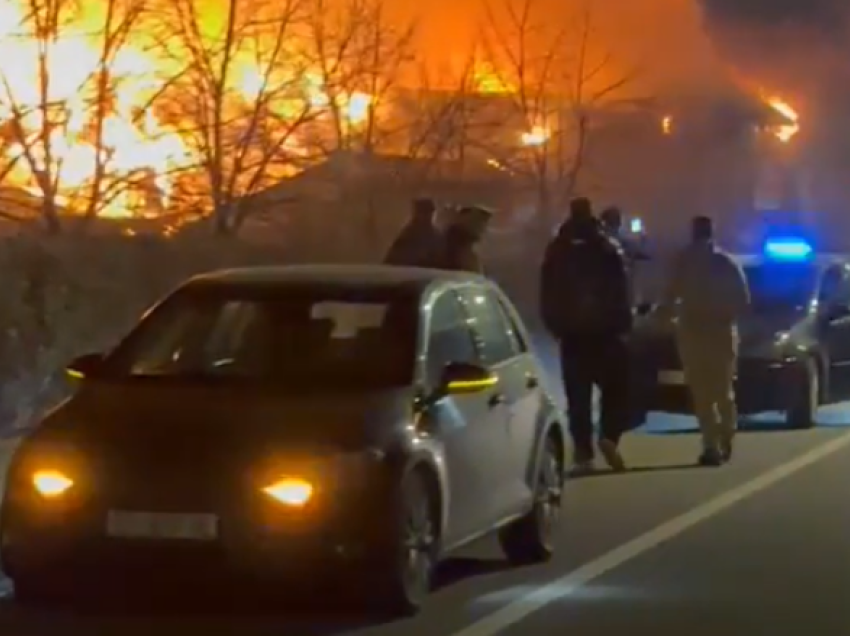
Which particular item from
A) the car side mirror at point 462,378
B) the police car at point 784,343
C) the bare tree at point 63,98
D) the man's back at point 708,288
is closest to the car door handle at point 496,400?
the car side mirror at point 462,378

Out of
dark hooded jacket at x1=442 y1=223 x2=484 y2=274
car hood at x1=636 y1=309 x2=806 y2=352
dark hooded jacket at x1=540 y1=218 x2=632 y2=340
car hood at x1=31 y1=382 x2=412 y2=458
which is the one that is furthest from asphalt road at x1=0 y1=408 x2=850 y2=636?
car hood at x1=636 y1=309 x2=806 y2=352

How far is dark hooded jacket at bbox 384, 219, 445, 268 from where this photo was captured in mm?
15148

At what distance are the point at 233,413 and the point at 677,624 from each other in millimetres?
1952

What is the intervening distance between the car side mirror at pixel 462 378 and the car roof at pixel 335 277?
1.71 feet

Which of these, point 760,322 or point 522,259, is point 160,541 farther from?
point 522,259

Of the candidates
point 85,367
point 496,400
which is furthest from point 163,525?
point 496,400

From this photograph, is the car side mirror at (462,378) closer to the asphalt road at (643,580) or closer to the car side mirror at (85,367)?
the asphalt road at (643,580)

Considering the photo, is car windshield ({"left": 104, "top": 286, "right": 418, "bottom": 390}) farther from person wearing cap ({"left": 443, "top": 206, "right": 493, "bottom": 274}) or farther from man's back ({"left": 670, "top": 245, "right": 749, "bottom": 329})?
man's back ({"left": 670, "top": 245, "right": 749, "bottom": 329})

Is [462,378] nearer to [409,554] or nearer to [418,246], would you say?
[409,554]

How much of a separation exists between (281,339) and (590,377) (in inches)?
200

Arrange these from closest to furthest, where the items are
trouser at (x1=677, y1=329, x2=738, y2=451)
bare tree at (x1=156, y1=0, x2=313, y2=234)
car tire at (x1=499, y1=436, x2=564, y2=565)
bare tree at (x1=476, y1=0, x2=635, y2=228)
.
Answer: car tire at (x1=499, y1=436, x2=564, y2=565) < trouser at (x1=677, y1=329, x2=738, y2=451) < bare tree at (x1=156, y1=0, x2=313, y2=234) < bare tree at (x1=476, y1=0, x2=635, y2=228)

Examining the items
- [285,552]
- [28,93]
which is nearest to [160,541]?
[285,552]

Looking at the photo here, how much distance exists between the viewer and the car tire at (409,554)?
8.88 meters

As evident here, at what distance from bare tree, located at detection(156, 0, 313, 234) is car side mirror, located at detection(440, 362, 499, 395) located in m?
12.0
